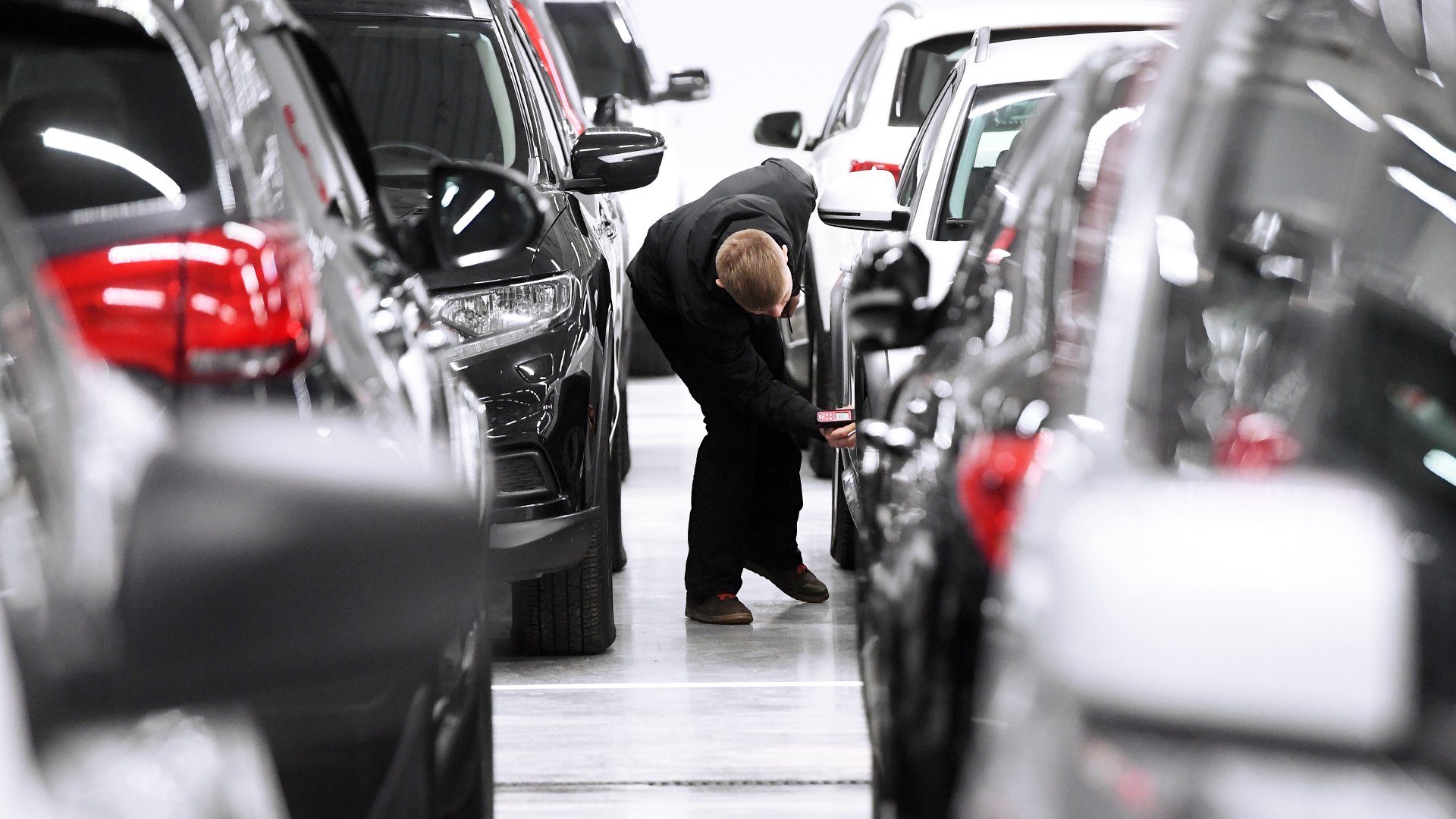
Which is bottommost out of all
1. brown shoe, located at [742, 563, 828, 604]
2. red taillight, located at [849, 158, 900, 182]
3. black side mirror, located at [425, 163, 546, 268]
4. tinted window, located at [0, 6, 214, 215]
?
brown shoe, located at [742, 563, 828, 604]

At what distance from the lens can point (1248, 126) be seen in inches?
65.3

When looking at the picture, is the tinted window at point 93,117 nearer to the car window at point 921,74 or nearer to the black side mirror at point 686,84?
the car window at point 921,74

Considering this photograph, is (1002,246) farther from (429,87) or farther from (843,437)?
(429,87)

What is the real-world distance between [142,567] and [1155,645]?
2.75 feet

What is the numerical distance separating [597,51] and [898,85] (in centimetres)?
576

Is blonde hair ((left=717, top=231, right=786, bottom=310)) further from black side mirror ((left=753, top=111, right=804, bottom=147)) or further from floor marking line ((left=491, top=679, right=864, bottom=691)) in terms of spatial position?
black side mirror ((left=753, top=111, right=804, bottom=147))

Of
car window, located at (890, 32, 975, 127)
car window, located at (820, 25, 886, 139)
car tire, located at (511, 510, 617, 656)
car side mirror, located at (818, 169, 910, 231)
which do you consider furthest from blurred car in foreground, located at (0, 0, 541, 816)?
car window, located at (820, 25, 886, 139)

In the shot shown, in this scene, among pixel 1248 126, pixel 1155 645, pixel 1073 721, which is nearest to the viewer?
pixel 1155 645

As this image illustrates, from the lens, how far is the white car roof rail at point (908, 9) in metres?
7.68

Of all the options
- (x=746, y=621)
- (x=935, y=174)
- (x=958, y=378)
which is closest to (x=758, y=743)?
(x=746, y=621)

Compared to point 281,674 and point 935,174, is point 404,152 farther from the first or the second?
point 281,674

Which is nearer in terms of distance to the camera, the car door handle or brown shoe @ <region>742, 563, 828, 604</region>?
the car door handle

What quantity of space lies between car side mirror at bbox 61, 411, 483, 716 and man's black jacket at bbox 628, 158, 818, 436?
3699 millimetres

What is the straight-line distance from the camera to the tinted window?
1.90 metres
